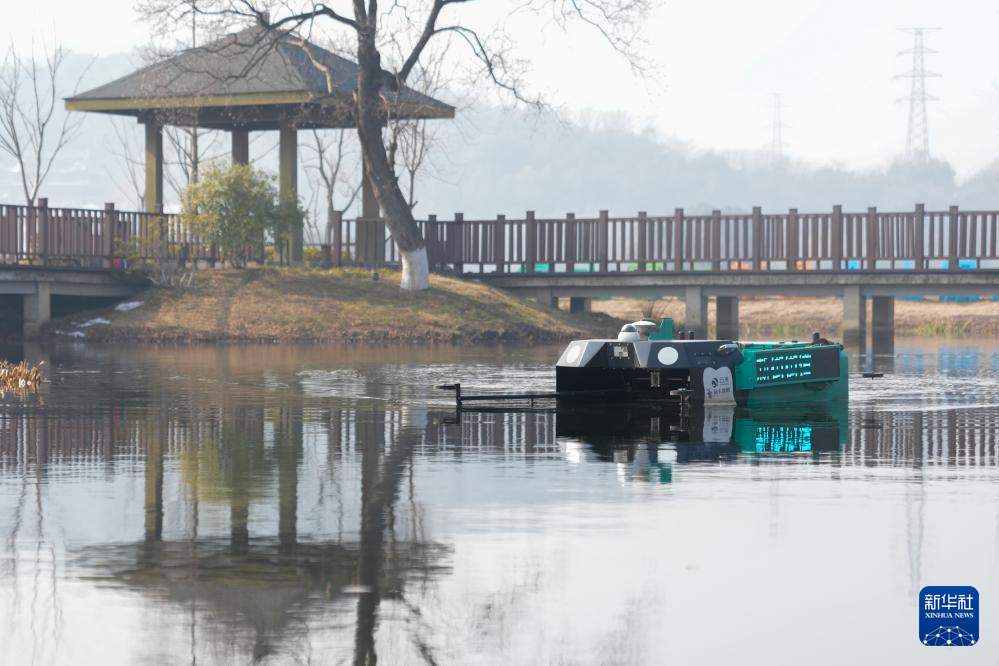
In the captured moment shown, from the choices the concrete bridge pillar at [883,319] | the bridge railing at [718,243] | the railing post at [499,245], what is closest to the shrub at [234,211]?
the bridge railing at [718,243]

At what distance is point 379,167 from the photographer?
4738 centimetres

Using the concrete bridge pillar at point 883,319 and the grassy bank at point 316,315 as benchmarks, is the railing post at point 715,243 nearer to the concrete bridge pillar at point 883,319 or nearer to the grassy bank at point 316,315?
the grassy bank at point 316,315

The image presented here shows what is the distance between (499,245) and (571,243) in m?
2.20

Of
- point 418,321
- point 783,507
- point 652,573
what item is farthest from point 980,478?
point 418,321

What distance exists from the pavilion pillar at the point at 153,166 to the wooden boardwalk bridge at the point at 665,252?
195cm

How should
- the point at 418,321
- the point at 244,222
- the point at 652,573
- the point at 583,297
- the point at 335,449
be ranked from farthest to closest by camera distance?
the point at 583,297 < the point at 244,222 < the point at 418,321 < the point at 335,449 < the point at 652,573

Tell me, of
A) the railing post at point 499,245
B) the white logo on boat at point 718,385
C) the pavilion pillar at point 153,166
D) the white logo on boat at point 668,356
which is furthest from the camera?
the railing post at point 499,245

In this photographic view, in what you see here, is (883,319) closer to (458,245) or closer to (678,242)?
(678,242)

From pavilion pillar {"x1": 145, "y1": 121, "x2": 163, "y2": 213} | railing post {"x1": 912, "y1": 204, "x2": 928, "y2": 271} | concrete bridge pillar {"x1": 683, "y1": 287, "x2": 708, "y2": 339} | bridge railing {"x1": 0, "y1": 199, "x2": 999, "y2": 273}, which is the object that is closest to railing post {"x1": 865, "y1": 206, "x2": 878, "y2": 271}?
bridge railing {"x1": 0, "y1": 199, "x2": 999, "y2": 273}

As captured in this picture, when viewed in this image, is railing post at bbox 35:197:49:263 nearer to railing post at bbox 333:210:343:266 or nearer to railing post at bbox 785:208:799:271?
railing post at bbox 333:210:343:266

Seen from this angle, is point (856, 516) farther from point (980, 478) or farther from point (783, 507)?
point (980, 478)

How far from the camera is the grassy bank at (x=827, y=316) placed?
189 feet

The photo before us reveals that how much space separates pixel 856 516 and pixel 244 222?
36.8 meters

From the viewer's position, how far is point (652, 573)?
32.2 ft
